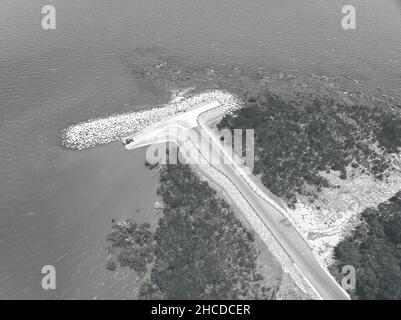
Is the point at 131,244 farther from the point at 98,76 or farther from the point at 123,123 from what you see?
the point at 98,76

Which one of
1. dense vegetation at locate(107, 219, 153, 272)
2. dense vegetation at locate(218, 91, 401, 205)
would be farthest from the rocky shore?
dense vegetation at locate(107, 219, 153, 272)

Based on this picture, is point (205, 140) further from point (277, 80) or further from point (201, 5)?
point (201, 5)

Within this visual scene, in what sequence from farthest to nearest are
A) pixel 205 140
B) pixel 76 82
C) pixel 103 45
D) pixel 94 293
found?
pixel 103 45 → pixel 76 82 → pixel 205 140 → pixel 94 293

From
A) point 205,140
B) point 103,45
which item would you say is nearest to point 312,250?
point 205,140

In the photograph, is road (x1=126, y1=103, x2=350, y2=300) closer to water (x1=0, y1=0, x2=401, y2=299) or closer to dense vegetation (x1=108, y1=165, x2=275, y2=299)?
dense vegetation (x1=108, y1=165, x2=275, y2=299)

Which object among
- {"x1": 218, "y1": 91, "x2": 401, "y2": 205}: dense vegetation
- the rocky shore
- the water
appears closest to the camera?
the water

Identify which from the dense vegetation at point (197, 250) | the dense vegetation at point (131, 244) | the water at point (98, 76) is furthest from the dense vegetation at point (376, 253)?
the water at point (98, 76)
